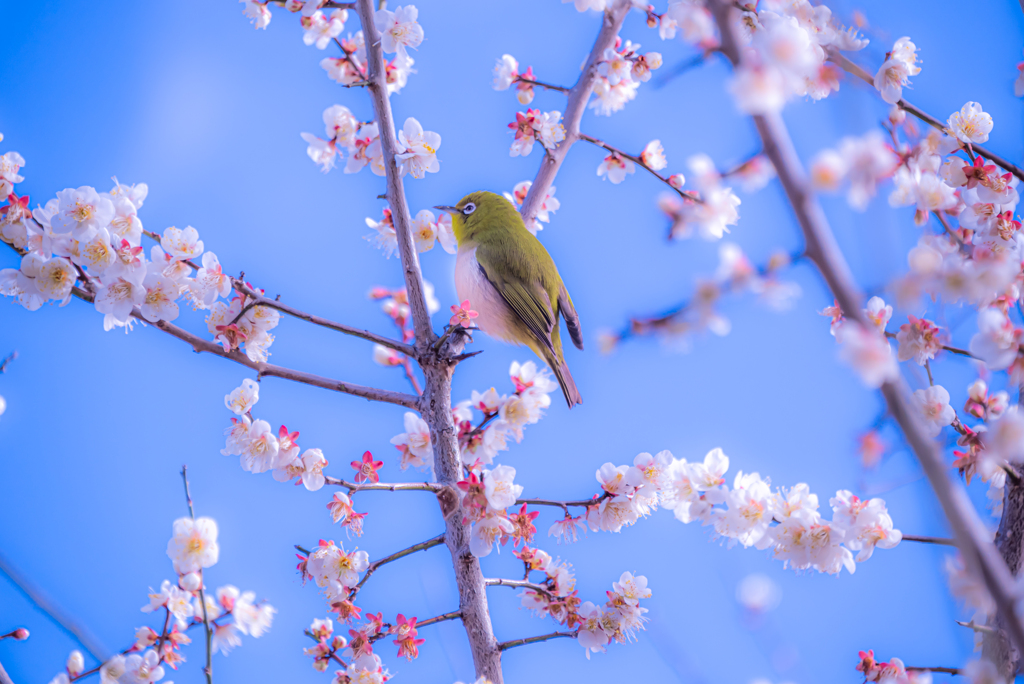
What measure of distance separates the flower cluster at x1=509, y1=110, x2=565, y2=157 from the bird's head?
0.26 metres

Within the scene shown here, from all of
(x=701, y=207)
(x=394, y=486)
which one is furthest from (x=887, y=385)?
(x=394, y=486)

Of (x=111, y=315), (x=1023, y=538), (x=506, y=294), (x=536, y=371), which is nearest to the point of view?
(x=1023, y=538)

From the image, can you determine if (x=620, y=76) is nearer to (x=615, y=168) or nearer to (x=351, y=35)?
(x=615, y=168)

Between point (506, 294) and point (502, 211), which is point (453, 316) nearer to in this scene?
point (506, 294)

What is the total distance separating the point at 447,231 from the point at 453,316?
2.41ft

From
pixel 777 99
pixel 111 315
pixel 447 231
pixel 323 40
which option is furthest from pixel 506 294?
pixel 777 99

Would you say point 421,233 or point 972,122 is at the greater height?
point 421,233

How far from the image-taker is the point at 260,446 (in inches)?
66.3

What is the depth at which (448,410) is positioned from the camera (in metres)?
1.72

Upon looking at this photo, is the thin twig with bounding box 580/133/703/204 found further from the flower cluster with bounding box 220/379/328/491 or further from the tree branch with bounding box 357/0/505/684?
the flower cluster with bounding box 220/379/328/491

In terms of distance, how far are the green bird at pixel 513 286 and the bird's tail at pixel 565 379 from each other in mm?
19

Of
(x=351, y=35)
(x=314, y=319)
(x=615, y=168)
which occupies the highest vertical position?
(x=351, y=35)

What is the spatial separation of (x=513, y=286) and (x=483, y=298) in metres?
0.13

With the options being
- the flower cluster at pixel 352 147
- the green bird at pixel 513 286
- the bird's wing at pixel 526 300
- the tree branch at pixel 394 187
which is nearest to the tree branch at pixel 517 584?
the tree branch at pixel 394 187
